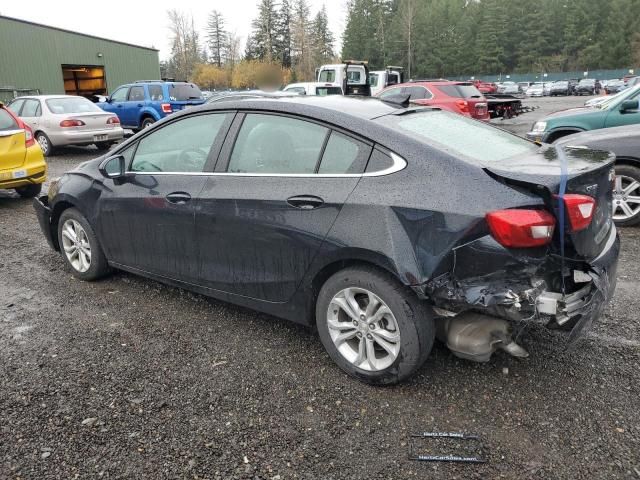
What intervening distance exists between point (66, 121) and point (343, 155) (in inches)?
472

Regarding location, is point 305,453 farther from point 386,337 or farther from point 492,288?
point 492,288

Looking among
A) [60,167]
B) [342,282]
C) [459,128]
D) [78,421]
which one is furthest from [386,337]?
[60,167]

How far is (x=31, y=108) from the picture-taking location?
1333 centimetres

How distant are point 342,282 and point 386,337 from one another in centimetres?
38

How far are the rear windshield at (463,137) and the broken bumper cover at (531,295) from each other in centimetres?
62

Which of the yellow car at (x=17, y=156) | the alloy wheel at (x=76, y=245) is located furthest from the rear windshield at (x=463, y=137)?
the yellow car at (x=17, y=156)

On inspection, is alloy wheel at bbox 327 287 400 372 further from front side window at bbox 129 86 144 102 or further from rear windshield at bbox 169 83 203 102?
front side window at bbox 129 86 144 102

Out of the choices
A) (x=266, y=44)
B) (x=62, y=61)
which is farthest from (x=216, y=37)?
(x=62, y=61)

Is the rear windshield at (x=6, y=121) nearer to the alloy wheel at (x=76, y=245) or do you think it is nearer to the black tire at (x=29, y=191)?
the black tire at (x=29, y=191)

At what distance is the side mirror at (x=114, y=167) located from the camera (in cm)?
403

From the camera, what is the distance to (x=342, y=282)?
9.41 ft

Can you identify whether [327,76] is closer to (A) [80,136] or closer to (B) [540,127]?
(A) [80,136]

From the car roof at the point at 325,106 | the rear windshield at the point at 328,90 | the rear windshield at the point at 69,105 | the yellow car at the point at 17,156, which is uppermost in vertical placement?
the car roof at the point at 325,106

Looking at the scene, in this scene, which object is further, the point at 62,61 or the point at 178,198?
the point at 62,61
